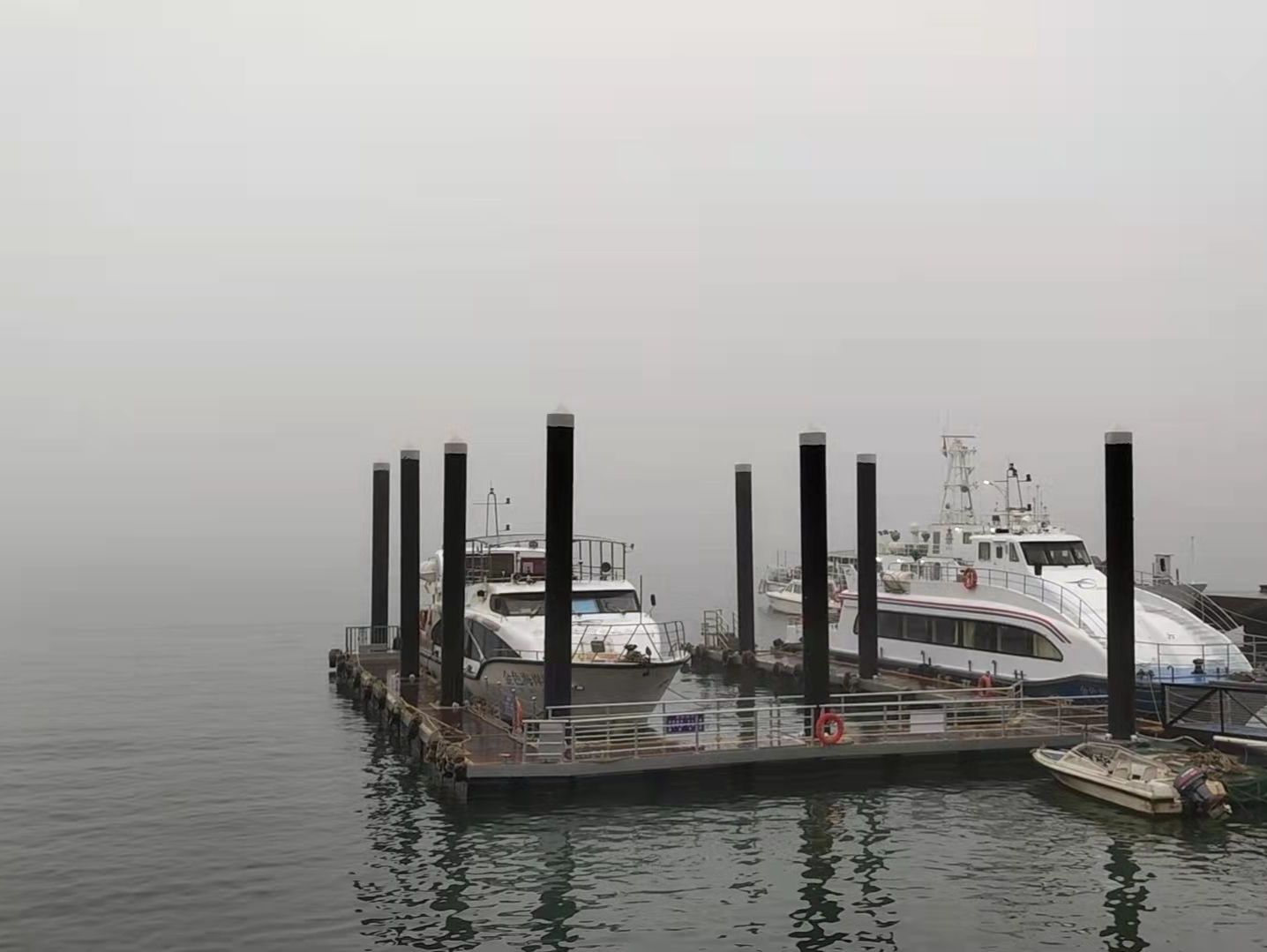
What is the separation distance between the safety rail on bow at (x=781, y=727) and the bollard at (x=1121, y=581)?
1475 mm

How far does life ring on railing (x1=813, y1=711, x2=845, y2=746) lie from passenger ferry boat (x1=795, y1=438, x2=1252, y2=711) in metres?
7.56

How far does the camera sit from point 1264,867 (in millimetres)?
17875

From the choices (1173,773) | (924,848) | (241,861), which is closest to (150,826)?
(241,861)

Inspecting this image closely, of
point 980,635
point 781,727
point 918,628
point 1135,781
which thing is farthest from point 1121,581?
point 918,628

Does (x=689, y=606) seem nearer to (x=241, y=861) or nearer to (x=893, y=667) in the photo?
(x=893, y=667)

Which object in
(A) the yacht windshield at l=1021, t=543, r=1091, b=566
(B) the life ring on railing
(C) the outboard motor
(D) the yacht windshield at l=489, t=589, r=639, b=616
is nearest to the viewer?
(C) the outboard motor

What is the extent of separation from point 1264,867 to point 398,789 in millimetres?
15808

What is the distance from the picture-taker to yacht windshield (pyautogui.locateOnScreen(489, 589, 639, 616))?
2842 centimetres

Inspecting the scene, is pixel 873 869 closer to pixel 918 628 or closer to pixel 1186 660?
pixel 1186 660

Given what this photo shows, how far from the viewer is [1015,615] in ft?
102

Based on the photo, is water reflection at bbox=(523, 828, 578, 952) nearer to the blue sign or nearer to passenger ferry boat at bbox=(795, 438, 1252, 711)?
the blue sign

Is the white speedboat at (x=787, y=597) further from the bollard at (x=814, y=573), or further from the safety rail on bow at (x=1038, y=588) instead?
the bollard at (x=814, y=573)

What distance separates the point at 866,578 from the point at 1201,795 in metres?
13.3

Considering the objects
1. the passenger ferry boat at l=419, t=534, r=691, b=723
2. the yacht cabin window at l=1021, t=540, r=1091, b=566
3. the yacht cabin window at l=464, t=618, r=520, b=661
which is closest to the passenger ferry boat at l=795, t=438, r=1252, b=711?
the yacht cabin window at l=1021, t=540, r=1091, b=566
